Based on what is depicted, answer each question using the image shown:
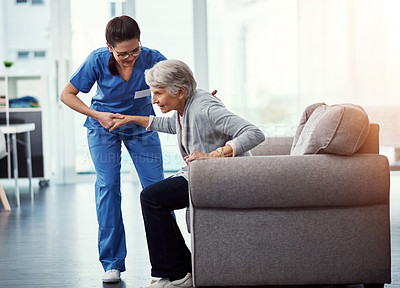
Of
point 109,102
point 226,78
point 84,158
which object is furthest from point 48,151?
point 109,102

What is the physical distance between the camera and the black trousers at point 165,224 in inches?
85.5

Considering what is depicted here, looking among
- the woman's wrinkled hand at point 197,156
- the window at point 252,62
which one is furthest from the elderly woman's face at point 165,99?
the window at point 252,62

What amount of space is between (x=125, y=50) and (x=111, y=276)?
37.8 inches

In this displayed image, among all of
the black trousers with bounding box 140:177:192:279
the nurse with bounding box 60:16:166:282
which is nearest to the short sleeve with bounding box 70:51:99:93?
the nurse with bounding box 60:16:166:282

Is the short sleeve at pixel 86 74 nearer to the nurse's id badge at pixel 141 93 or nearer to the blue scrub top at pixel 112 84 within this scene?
the blue scrub top at pixel 112 84

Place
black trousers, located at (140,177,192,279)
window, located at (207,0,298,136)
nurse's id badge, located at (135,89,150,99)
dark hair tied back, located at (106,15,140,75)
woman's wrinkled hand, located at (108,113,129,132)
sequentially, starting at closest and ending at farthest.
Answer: black trousers, located at (140,177,192,279)
dark hair tied back, located at (106,15,140,75)
woman's wrinkled hand, located at (108,113,129,132)
nurse's id badge, located at (135,89,150,99)
window, located at (207,0,298,136)

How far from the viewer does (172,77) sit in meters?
2.19

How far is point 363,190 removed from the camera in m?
2.09

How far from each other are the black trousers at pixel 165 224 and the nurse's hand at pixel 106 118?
0.43 m

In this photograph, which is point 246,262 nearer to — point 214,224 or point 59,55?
point 214,224

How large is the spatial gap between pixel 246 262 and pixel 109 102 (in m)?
1.00

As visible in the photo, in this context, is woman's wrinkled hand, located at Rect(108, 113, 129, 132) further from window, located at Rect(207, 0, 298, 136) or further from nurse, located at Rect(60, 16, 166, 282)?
window, located at Rect(207, 0, 298, 136)

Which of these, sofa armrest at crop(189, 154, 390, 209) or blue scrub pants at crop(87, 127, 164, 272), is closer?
sofa armrest at crop(189, 154, 390, 209)

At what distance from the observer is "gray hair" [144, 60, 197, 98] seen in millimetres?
2188
